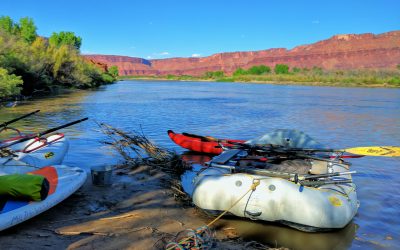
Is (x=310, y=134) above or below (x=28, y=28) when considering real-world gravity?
below

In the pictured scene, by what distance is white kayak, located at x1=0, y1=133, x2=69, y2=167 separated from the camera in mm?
7043

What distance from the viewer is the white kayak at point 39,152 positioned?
7043mm

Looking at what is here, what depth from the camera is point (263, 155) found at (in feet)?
24.7

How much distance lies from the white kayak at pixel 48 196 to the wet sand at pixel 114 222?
0.20 metres

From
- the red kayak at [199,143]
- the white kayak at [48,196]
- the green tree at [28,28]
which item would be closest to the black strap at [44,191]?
the white kayak at [48,196]

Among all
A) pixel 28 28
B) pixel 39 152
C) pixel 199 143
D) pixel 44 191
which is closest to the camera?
pixel 44 191

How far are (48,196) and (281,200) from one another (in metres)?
3.43

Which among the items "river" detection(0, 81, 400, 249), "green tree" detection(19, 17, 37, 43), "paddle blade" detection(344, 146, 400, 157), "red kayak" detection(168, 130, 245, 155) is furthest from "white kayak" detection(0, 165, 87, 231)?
"green tree" detection(19, 17, 37, 43)

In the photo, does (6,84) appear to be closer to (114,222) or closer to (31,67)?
(31,67)

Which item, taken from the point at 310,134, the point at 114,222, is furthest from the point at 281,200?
the point at 310,134

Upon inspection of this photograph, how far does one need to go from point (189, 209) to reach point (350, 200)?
259 centimetres

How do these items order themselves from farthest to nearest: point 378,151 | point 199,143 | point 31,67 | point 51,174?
point 31,67 → point 199,143 → point 378,151 → point 51,174

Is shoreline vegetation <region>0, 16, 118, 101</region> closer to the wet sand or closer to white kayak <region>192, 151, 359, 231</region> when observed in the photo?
the wet sand

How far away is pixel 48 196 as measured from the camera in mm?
5383
